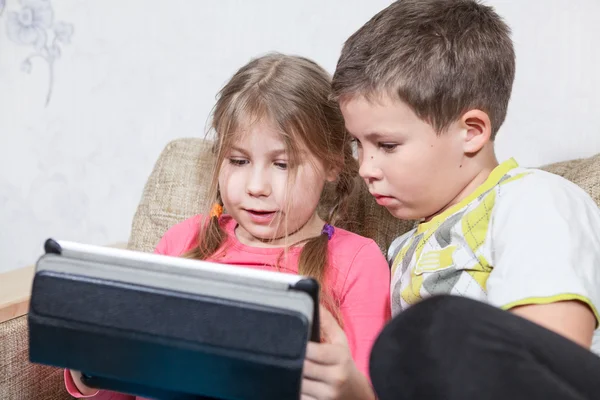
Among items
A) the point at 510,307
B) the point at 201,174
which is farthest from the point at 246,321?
the point at 201,174

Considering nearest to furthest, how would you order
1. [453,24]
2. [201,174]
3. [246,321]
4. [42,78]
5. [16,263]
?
[246,321], [453,24], [201,174], [42,78], [16,263]

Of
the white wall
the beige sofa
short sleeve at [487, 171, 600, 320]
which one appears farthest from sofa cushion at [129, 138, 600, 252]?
short sleeve at [487, 171, 600, 320]

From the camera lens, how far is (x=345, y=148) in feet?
4.20

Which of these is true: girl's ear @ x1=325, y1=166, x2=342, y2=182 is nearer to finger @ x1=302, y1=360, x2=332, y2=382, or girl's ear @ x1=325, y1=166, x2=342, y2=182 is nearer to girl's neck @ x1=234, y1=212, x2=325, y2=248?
girl's neck @ x1=234, y1=212, x2=325, y2=248

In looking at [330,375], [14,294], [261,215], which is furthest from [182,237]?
[330,375]

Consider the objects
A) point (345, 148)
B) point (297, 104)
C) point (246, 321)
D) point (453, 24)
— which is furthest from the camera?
point (345, 148)

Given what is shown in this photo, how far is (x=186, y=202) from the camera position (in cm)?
147

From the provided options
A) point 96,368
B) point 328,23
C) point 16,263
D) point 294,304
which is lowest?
point 16,263

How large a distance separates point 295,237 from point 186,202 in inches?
13.3

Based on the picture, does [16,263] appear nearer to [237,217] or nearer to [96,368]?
[237,217]

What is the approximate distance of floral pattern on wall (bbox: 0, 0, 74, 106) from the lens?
5.98ft

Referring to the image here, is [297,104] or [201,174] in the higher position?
[297,104]

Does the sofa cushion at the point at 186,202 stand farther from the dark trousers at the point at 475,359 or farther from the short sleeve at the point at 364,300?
the dark trousers at the point at 475,359

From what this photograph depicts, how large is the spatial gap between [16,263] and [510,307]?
5.24 ft
